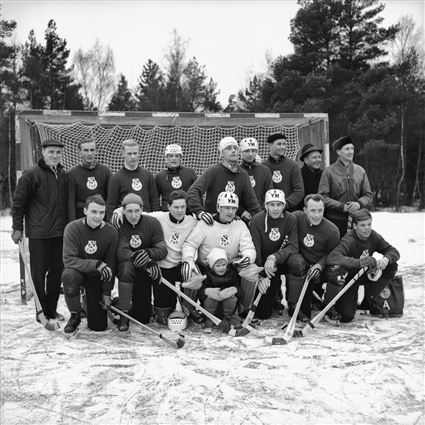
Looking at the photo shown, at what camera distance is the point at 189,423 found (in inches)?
101

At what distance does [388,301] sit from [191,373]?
2.20 meters

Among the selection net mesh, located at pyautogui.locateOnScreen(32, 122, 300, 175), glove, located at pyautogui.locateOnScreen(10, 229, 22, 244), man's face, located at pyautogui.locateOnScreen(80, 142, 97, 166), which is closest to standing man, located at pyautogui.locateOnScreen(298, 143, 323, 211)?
net mesh, located at pyautogui.locateOnScreen(32, 122, 300, 175)

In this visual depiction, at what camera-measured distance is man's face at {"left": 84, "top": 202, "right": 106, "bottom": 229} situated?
402 cm

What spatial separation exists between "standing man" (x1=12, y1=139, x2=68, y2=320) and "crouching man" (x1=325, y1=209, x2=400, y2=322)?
2381 mm

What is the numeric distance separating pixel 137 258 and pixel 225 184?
1.11 meters

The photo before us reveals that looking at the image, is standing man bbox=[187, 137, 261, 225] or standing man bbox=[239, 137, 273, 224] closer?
standing man bbox=[187, 137, 261, 225]

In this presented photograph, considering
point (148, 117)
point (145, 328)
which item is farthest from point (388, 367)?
point (148, 117)

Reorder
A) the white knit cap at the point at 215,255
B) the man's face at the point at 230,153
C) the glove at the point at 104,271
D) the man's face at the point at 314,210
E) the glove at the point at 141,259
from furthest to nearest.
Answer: the man's face at the point at 230,153 → the man's face at the point at 314,210 → the white knit cap at the point at 215,255 → the glove at the point at 141,259 → the glove at the point at 104,271

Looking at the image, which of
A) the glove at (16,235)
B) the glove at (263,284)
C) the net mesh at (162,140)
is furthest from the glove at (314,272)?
the net mesh at (162,140)

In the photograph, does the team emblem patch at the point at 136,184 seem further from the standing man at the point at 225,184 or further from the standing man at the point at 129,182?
the standing man at the point at 225,184

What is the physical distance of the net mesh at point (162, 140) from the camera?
6.71m

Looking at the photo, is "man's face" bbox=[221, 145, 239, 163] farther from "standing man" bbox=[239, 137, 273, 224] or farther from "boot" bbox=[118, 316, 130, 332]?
"boot" bbox=[118, 316, 130, 332]

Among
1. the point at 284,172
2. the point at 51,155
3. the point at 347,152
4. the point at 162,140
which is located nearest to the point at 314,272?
the point at 284,172

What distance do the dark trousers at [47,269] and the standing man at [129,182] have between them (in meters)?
0.59
